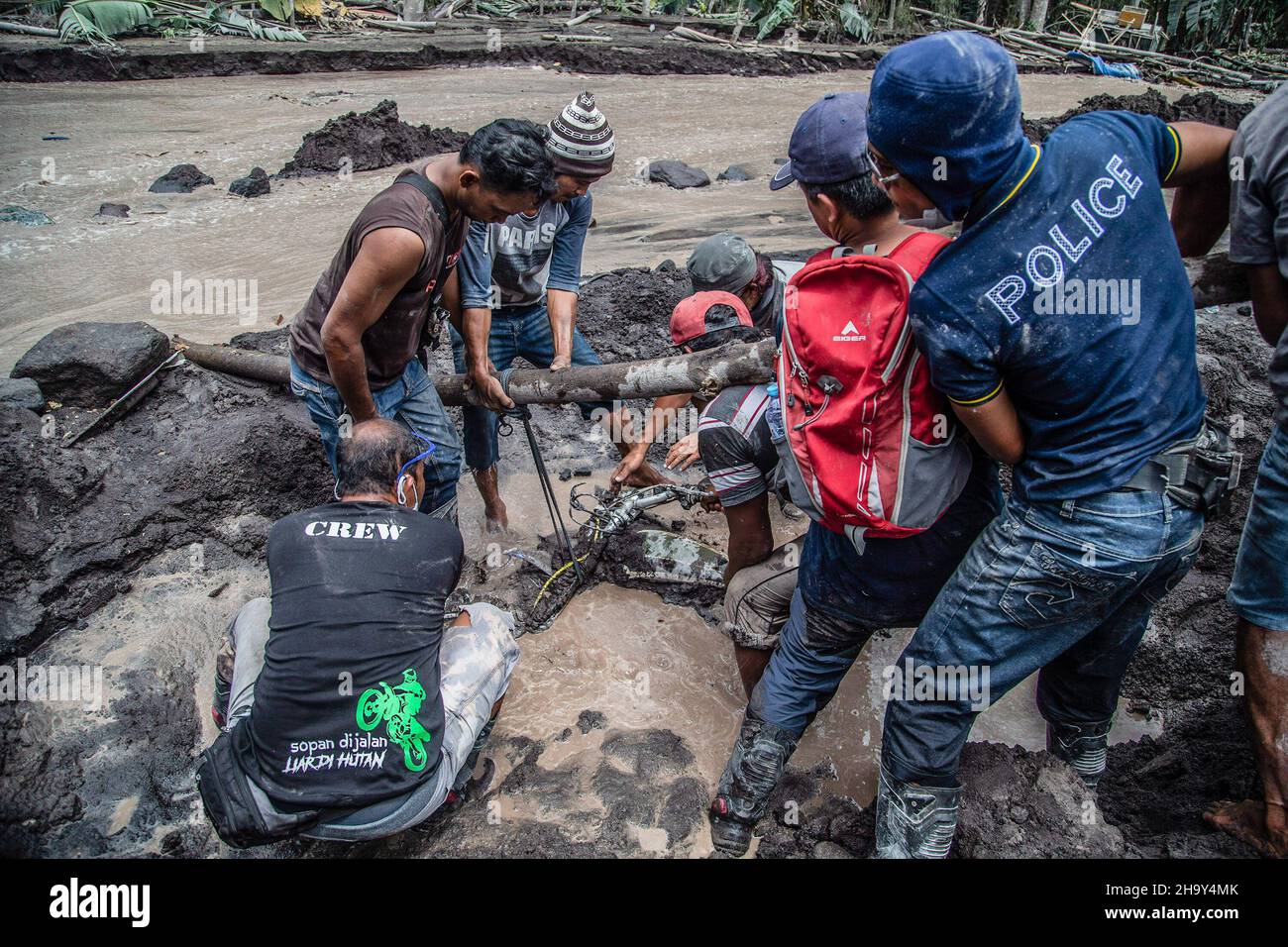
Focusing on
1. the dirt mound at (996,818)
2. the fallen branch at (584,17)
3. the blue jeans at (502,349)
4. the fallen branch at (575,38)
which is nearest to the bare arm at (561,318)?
the blue jeans at (502,349)

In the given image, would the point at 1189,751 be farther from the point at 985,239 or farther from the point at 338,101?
the point at 338,101

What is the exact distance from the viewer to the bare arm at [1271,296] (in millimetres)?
2158

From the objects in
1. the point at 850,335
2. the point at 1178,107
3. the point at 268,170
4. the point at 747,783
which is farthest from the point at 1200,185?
the point at 1178,107

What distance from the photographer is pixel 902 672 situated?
222 centimetres

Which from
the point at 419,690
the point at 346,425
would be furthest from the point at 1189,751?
the point at 346,425

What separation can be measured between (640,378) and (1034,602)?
1647mm

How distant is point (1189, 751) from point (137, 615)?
13.7 ft

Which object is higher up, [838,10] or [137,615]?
[838,10]

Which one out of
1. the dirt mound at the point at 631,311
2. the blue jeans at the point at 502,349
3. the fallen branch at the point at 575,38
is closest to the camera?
the blue jeans at the point at 502,349

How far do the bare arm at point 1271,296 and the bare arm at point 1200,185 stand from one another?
15 centimetres

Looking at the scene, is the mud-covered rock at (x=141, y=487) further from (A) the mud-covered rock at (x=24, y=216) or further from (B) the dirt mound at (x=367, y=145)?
(B) the dirt mound at (x=367, y=145)

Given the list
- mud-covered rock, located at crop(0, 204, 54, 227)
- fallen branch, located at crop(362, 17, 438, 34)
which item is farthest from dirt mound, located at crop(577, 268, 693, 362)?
fallen branch, located at crop(362, 17, 438, 34)

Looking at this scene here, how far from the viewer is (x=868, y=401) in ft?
6.44

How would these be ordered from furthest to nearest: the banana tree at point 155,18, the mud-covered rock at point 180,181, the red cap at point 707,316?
the banana tree at point 155,18, the mud-covered rock at point 180,181, the red cap at point 707,316
